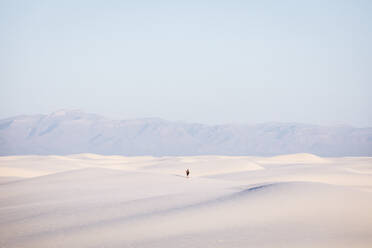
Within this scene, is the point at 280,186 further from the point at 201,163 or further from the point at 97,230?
the point at 201,163

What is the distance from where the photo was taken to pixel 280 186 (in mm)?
18359

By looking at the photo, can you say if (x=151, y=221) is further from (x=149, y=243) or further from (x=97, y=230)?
(x=149, y=243)

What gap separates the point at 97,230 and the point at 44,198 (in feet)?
28.3

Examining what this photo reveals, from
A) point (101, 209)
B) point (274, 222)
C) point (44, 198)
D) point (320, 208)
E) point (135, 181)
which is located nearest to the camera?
point (274, 222)

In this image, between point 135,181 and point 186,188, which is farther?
point 135,181

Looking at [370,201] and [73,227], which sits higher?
[370,201]

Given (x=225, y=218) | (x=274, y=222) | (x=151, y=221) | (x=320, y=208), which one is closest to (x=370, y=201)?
(x=320, y=208)

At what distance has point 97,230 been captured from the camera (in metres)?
14.2

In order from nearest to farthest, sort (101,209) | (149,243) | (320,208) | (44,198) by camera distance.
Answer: (149,243), (320,208), (101,209), (44,198)

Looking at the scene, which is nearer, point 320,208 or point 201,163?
point 320,208

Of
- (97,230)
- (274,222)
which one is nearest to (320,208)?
(274,222)

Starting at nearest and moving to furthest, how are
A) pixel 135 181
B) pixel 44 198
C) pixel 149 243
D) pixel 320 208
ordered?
1. pixel 149 243
2. pixel 320 208
3. pixel 44 198
4. pixel 135 181

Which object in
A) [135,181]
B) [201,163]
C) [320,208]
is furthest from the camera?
[201,163]

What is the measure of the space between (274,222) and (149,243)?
3601 millimetres
